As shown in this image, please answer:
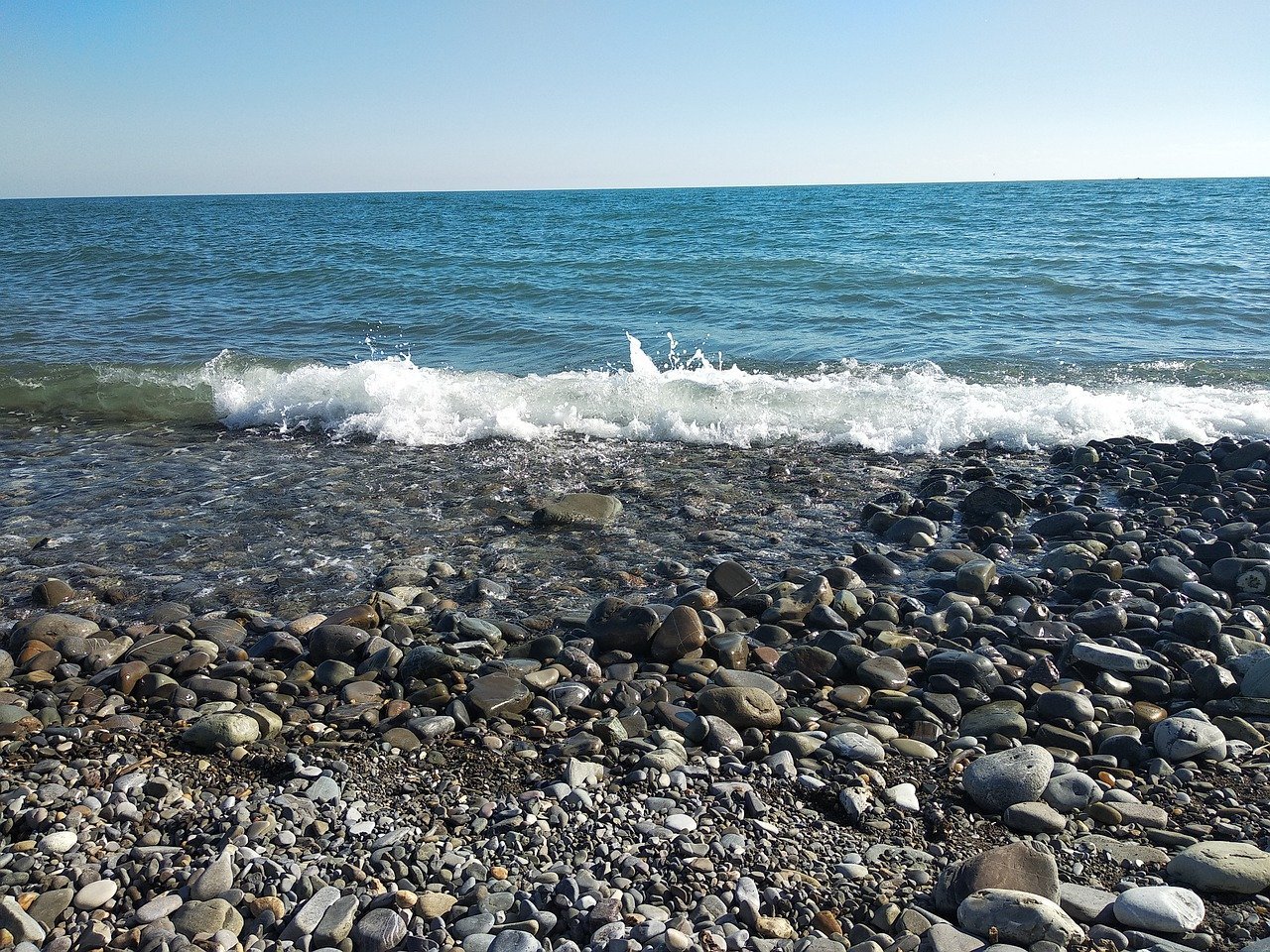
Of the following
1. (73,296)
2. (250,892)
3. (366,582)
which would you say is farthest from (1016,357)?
(73,296)

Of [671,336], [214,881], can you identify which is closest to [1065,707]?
[214,881]

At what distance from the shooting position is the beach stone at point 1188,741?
352 centimetres

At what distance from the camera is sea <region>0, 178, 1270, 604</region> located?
6828 mm

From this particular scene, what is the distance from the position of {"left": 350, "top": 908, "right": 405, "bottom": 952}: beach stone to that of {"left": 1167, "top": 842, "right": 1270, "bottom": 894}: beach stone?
93.7 inches

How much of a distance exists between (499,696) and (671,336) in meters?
9.91

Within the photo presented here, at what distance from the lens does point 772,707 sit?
3.90 meters

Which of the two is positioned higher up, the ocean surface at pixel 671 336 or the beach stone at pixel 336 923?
the ocean surface at pixel 671 336

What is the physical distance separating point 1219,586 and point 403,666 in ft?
15.2

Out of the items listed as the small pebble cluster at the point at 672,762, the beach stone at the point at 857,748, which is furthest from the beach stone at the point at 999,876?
the beach stone at the point at 857,748

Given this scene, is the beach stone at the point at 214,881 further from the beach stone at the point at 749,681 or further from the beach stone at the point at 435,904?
the beach stone at the point at 749,681

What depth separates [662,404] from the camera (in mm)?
9664

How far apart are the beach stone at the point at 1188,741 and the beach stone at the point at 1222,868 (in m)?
0.66

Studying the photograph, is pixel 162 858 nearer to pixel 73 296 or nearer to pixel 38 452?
pixel 38 452

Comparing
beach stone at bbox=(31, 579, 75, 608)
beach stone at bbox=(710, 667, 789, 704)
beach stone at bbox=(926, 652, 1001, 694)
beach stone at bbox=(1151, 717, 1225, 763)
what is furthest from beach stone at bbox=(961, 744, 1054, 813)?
beach stone at bbox=(31, 579, 75, 608)
